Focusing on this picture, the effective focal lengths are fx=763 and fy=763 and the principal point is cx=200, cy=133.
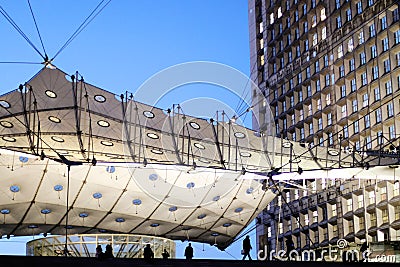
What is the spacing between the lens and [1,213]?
148 ft

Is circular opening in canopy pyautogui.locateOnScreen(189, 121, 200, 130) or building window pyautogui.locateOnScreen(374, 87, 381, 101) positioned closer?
circular opening in canopy pyautogui.locateOnScreen(189, 121, 200, 130)

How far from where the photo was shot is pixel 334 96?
2544 inches

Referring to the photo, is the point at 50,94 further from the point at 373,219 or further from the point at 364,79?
the point at 364,79

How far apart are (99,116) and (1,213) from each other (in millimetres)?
8957

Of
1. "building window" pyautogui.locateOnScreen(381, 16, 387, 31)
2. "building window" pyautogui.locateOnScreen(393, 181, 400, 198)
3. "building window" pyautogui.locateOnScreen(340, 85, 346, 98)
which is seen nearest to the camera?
"building window" pyautogui.locateOnScreen(393, 181, 400, 198)

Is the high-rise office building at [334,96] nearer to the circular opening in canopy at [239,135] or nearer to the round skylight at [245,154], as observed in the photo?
the round skylight at [245,154]

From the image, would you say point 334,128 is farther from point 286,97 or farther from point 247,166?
point 247,166

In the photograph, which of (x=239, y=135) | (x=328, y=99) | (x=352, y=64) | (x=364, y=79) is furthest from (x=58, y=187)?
(x=328, y=99)

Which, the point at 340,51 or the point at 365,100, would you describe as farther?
the point at 340,51

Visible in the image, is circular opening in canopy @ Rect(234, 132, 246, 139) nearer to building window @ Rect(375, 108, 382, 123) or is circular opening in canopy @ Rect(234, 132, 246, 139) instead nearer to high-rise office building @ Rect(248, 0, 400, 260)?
high-rise office building @ Rect(248, 0, 400, 260)

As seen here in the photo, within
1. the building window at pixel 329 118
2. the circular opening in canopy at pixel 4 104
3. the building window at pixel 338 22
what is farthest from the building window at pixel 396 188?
the circular opening in canopy at pixel 4 104

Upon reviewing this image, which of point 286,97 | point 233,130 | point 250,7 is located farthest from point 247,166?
point 250,7

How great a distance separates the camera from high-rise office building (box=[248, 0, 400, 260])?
5716cm

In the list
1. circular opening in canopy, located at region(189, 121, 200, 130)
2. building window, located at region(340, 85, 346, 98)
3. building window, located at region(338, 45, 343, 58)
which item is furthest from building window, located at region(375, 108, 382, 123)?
circular opening in canopy, located at region(189, 121, 200, 130)
